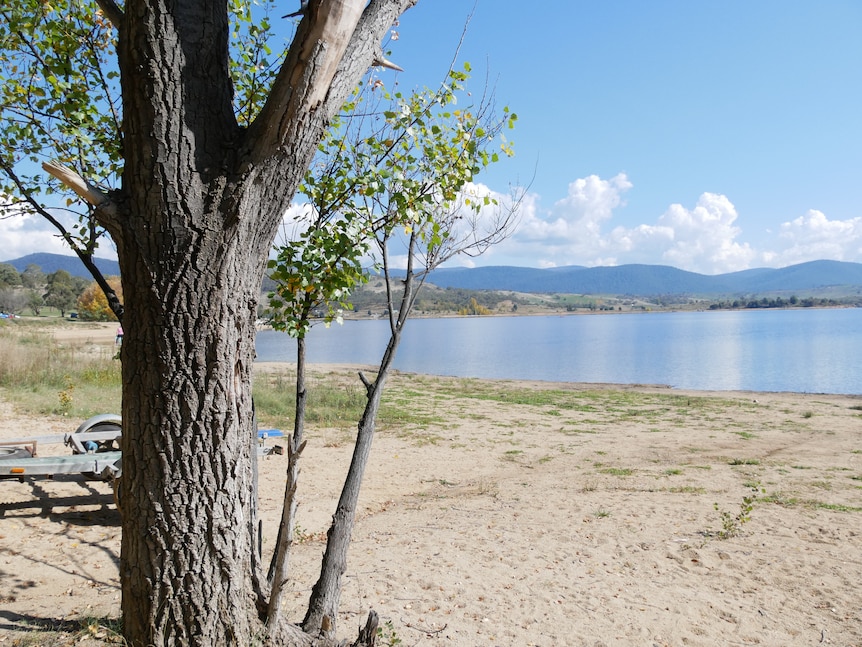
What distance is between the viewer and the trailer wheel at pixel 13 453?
5975mm

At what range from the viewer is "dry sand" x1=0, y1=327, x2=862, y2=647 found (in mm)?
4551

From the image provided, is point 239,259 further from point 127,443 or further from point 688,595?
point 688,595

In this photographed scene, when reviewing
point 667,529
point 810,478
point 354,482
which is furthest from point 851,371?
point 354,482

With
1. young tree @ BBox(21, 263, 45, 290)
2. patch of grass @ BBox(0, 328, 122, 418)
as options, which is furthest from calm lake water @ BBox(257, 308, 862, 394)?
young tree @ BBox(21, 263, 45, 290)

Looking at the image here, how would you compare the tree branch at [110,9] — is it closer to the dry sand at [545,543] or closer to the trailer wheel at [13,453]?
the dry sand at [545,543]

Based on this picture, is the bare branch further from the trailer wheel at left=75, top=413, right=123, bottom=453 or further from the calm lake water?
the calm lake water

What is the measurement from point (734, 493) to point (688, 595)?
4118 millimetres

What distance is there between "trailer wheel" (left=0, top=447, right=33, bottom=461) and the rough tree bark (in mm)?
4120

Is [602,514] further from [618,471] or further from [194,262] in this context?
[194,262]

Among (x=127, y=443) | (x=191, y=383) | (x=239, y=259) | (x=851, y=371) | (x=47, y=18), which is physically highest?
(x=47, y=18)

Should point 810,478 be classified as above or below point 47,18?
below

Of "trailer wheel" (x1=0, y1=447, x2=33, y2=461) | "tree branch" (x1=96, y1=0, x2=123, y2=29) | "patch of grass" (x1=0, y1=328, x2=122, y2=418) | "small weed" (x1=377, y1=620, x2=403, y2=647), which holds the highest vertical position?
"tree branch" (x1=96, y1=0, x2=123, y2=29)

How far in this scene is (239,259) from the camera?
2719 mm

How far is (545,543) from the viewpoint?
256 inches
